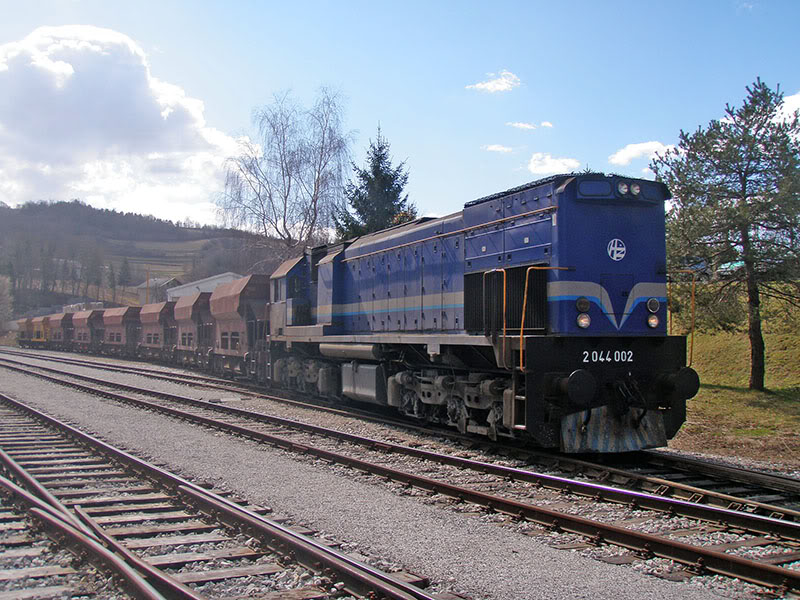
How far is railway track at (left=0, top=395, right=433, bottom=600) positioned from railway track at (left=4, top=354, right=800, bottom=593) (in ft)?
6.04

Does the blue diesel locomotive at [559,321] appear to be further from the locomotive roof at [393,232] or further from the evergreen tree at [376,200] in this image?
the evergreen tree at [376,200]

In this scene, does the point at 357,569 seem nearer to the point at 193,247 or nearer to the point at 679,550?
the point at 679,550

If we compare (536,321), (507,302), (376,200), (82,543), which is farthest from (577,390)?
(376,200)

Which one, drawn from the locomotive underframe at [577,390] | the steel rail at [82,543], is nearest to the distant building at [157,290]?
the locomotive underframe at [577,390]

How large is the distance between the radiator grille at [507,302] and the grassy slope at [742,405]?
429 cm

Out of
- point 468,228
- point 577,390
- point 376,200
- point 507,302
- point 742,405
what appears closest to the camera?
point 577,390

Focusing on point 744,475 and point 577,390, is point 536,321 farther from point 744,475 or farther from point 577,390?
point 744,475

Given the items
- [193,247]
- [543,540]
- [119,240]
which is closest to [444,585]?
[543,540]

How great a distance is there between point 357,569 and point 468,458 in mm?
4453

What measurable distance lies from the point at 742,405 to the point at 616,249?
25.7ft

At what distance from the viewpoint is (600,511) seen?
6.12 m

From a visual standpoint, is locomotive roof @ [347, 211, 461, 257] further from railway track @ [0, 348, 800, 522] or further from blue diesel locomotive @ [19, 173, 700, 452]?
railway track @ [0, 348, 800, 522]

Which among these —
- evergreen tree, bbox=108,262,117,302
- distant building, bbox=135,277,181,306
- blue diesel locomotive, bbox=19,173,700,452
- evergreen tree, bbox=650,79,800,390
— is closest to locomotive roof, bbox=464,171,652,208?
blue diesel locomotive, bbox=19,173,700,452

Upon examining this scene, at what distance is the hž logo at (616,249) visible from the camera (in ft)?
27.8
